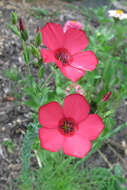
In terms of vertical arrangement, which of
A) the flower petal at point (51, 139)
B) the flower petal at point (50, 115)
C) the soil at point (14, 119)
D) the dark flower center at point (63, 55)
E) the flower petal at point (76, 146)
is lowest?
the soil at point (14, 119)

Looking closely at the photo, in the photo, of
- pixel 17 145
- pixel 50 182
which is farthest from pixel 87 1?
pixel 50 182

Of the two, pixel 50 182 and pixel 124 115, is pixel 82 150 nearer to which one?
pixel 50 182

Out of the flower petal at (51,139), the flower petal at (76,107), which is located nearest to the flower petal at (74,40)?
the flower petal at (76,107)

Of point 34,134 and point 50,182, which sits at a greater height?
point 34,134

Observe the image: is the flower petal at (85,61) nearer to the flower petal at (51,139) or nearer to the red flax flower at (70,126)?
the red flax flower at (70,126)

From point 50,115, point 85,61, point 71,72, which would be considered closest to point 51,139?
point 50,115

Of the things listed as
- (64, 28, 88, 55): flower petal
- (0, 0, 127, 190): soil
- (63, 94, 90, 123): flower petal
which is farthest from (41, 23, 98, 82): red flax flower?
(0, 0, 127, 190): soil
